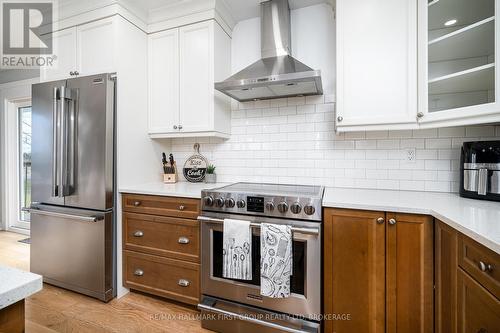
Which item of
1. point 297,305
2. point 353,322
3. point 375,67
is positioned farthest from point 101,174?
point 375,67

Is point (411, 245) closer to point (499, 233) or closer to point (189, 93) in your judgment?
point (499, 233)

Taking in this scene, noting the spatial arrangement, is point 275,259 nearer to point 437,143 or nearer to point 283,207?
point 283,207

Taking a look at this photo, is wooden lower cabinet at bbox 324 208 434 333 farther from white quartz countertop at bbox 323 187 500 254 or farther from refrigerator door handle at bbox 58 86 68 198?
refrigerator door handle at bbox 58 86 68 198

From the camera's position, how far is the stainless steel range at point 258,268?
155 cm

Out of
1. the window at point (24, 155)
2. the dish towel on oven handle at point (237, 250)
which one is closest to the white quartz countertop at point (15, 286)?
the dish towel on oven handle at point (237, 250)

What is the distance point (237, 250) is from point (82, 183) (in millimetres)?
1481

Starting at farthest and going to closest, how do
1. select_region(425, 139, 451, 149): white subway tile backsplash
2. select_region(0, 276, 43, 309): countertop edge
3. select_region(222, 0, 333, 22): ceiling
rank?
1. select_region(222, 0, 333, 22): ceiling
2. select_region(425, 139, 451, 149): white subway tile backsplash
3. select_region(0, 276, 43, 309): countertop edge

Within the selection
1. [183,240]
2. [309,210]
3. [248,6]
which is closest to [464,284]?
[309,210]

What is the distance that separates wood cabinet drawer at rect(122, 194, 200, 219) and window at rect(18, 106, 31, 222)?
2.92 metres

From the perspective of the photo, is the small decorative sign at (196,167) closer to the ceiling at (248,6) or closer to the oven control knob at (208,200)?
the oven control knob at (208,200)

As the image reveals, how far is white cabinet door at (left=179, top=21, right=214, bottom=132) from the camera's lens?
223 centimetres

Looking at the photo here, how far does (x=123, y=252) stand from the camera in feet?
7.12

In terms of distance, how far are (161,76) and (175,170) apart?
0.94 m

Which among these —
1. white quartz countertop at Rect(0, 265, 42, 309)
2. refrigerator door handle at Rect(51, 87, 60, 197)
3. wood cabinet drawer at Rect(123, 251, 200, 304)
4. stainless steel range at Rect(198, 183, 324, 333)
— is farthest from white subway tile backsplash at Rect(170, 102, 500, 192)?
white quartz countertop at Rect(0, 265, 42, 309)
